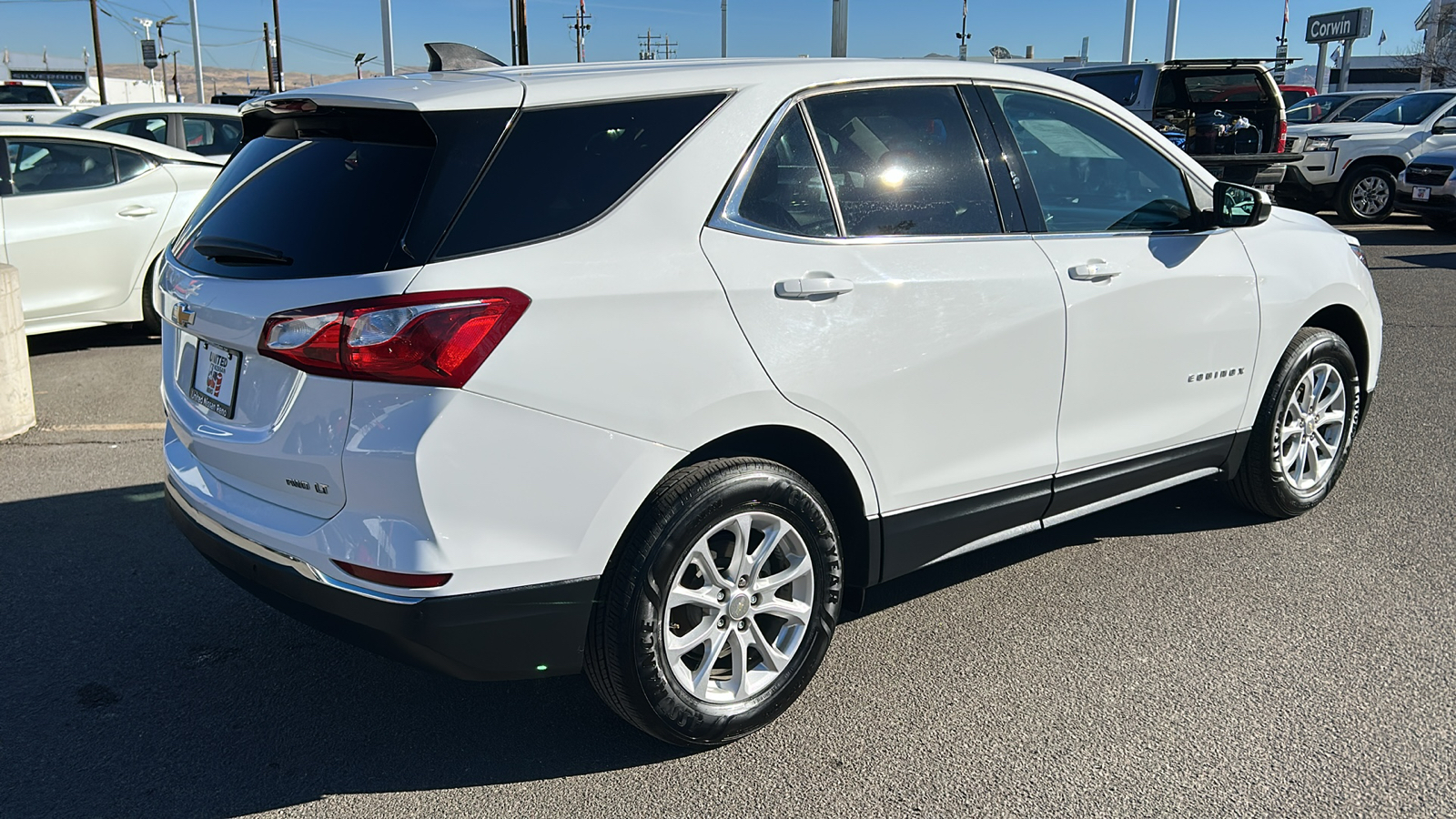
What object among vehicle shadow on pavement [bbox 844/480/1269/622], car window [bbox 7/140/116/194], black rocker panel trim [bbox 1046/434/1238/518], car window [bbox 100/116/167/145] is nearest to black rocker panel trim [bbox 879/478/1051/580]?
black rocker panel trim [bbox 1046/434/1238/518]

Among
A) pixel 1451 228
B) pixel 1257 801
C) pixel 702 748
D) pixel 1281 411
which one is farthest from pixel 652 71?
pixel 1451 228

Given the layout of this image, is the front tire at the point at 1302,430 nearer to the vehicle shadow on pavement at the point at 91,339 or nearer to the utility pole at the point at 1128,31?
the vehicle shadow on pavement at the point at 91,339

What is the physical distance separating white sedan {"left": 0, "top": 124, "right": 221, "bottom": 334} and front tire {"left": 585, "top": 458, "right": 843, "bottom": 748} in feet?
20.6

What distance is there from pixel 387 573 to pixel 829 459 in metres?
1.23

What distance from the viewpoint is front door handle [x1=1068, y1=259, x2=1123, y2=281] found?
3621 millimetres

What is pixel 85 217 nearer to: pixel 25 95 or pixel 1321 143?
pixel 1321 143

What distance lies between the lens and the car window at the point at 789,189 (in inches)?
118

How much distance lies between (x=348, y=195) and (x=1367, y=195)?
53.6ft

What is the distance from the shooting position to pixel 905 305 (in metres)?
3.18

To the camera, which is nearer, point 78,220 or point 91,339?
point 78,220

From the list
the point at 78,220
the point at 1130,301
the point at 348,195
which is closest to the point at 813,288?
the point at 348,195

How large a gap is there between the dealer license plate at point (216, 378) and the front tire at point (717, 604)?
3.42ft

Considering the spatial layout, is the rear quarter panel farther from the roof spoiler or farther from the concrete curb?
the concrete curb

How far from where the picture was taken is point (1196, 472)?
4332 millimetres
